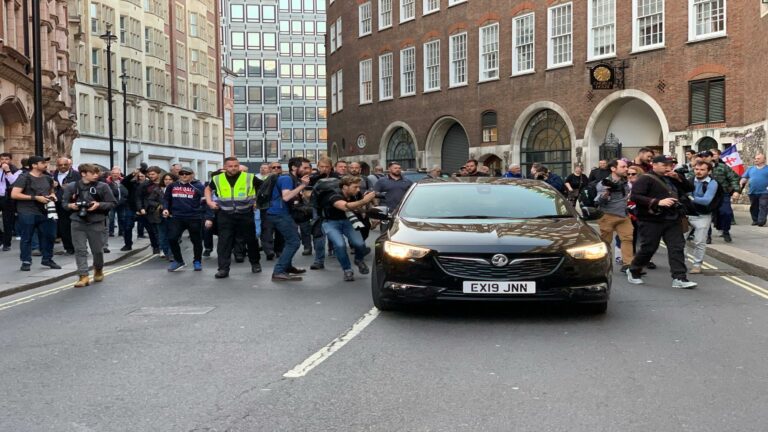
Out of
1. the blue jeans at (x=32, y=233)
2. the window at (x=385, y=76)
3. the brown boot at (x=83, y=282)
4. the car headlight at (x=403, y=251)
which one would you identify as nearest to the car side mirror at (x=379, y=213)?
the car headlight at (x=403, y=251)

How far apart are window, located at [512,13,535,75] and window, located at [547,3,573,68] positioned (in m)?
1.08

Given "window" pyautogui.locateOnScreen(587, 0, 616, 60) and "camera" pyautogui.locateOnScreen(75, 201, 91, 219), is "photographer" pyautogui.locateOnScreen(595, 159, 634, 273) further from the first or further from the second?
"window" pyautogui.locateOnScreen(587, 0, 616, 60)

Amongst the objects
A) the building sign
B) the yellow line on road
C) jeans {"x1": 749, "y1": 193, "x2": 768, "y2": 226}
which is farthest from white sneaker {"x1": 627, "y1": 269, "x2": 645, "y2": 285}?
the building sign

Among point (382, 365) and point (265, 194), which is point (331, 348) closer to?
point (382, 365)

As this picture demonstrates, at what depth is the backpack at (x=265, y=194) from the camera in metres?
11.8

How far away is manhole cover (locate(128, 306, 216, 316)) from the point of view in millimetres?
8773

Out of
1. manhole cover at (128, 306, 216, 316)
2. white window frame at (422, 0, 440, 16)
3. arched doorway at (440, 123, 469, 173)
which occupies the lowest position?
manhole cover at (128, 306, 216, 316)

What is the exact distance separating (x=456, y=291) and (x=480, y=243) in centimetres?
47

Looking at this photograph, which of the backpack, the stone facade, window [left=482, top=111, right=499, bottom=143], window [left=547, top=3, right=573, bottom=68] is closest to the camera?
the backpack

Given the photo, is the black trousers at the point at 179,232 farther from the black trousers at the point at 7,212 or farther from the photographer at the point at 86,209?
the black trousers at the point at 7,212

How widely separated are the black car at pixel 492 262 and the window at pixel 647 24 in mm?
22755

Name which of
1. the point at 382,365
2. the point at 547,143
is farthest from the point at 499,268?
the point at 547,143

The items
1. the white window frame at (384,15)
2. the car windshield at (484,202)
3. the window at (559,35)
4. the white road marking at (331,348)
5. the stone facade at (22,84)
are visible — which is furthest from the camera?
the white window frame at (384,15)

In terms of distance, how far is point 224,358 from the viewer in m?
6.41
